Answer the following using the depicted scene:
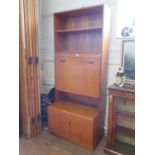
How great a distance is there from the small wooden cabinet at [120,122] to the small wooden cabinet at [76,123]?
0.21 metres

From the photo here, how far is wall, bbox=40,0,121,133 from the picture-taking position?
234 centimetres

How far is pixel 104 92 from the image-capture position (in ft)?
7.85

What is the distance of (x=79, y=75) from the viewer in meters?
2.35

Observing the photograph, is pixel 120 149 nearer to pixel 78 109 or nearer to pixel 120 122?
pixel 120 122

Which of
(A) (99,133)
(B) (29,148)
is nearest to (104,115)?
(A) (99,133)

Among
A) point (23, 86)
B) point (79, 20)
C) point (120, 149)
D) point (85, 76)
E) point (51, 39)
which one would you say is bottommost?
point (120, 149)

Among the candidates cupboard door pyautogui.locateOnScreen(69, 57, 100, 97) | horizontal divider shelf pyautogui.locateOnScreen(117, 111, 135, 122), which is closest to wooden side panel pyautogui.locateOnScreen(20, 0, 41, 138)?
cupboard door pyautogui.locateOnScreen(69, 57, 100, 97)

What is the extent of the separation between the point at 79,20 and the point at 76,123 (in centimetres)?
158

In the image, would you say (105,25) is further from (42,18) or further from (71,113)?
(42,18)

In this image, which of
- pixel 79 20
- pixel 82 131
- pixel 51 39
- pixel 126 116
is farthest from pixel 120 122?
pixel 51 39

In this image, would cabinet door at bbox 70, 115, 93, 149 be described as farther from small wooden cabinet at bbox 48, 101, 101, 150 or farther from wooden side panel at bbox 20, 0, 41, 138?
wooden side panel at bbox 20, 0, 41, 138

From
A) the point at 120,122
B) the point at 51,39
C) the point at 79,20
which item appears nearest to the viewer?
the point at 120,122
